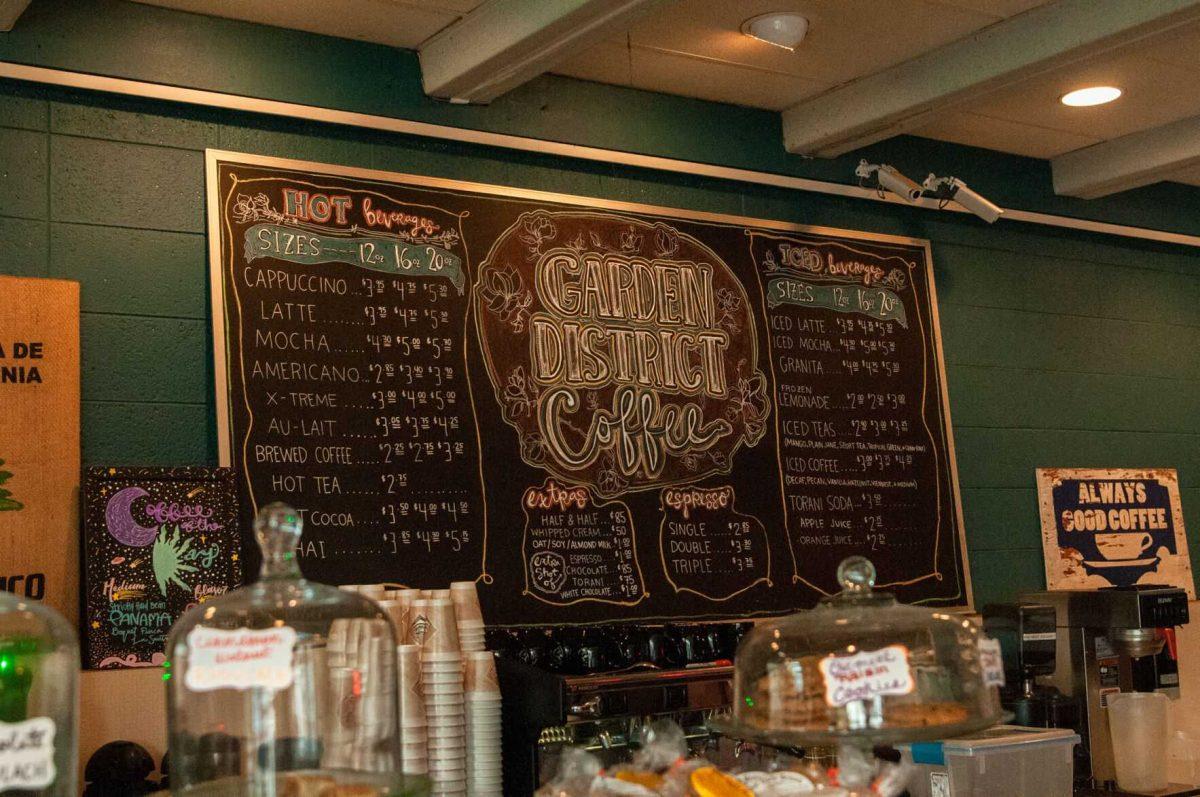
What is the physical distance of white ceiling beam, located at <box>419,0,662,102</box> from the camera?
10.8 feet

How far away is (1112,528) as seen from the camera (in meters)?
5.19

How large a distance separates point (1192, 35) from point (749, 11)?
1.39 meters

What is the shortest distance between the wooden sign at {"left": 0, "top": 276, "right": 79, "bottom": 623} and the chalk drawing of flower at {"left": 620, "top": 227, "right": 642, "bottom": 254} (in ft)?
5.33

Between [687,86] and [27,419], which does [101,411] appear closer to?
[27,419]

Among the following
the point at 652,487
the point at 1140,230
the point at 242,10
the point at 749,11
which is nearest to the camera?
the point at 242,10

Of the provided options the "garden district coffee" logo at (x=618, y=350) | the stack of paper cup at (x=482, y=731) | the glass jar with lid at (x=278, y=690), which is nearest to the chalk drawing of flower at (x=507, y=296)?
the "garden district coffee" logo at (x=618, y=350)

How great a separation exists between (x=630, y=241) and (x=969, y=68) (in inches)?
44.4

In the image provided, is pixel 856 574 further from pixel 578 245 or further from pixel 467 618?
pixel 578 245

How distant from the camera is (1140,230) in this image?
549 cm

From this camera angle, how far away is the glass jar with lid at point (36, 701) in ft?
5.44

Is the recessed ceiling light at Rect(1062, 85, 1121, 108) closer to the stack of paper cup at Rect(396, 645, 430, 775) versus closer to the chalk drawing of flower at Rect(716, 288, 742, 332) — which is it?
the chalk drawing of flower at Rect(716, 288, 742, 332)

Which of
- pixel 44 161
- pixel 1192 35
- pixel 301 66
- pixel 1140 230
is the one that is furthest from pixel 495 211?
pixel 1140 230

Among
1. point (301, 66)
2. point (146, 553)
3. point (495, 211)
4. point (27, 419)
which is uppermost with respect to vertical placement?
point (301, 66)

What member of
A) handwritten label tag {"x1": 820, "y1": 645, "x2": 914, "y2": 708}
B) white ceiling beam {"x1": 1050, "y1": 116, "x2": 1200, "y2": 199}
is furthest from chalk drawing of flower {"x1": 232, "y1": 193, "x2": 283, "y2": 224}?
white ceiling beam {"x1": 1050, "y1": 116, "x2": 1200, "y2": 199}
